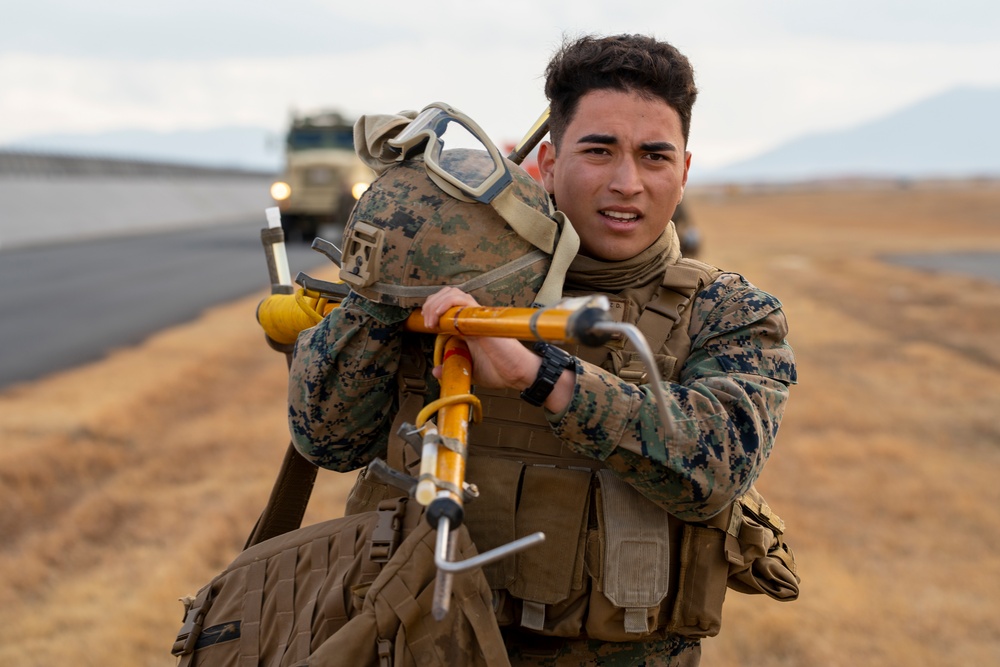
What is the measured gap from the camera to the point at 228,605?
243 centimetres

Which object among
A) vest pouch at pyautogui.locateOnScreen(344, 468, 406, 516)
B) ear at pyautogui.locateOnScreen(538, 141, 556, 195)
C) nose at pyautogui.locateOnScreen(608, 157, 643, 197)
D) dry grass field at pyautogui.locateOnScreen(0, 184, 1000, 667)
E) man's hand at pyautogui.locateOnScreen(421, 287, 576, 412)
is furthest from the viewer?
dry grass field at pyautogui.locateOnScreen(0, 184, 1000, 667)

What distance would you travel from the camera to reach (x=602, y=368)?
2312 millimetres

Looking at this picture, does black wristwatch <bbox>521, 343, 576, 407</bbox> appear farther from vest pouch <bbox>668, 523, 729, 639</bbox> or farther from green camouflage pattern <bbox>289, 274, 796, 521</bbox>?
vest pouch <bbox>668, 523, 729, 639</bbox>

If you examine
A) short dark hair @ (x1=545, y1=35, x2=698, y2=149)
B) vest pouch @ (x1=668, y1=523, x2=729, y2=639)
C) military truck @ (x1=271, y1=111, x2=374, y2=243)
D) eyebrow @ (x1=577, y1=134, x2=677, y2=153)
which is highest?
short dark hair @ (x1=545, y1=35, x2=698, y2=149)

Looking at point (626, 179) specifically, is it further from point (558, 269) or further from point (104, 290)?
point (104, 290)

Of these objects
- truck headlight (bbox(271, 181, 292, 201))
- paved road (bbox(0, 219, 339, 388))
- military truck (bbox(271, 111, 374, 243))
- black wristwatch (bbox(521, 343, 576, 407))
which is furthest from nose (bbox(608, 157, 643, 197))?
military truck (bbox(271, 111, 374, 243))

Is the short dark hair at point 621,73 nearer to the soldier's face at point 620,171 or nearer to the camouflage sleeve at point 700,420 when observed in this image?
the soldier's face at point 620,171

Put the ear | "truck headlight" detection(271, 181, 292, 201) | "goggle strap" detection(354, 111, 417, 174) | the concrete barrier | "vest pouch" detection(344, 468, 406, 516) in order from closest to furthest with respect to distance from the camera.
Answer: "goggle strap" detection(354, 111, 417, 174)
"vest pouch" detection(344, 468, 406, 516)
the ear
"truck headlight" detection(271, 181, 292, 201)
the concrete barrier

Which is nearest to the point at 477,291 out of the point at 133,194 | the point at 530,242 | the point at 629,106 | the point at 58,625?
the point at 530,242

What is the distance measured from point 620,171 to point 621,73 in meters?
0.21

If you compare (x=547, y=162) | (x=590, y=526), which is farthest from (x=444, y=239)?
(x=590, y=526)

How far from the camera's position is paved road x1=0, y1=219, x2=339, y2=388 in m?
12.7

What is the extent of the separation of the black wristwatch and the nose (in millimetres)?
429

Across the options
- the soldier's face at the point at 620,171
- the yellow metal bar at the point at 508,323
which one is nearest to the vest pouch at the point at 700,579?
the soldier's face at the point at 620,171
